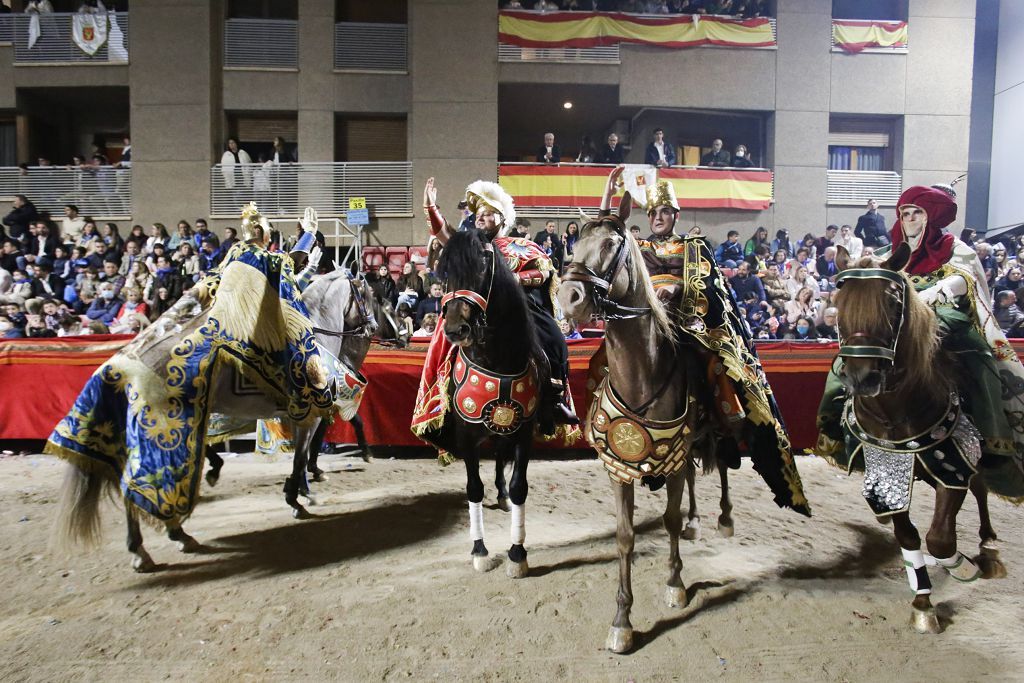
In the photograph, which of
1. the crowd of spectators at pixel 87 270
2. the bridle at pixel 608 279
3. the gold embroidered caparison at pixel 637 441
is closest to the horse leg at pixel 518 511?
the gold embroidered caparison at pixel 637 441

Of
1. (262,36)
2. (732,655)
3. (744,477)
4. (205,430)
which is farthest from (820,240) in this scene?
(262,36)

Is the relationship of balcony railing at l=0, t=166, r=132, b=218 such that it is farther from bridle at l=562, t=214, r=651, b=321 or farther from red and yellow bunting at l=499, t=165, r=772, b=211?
bridle at l=562, t=214, r=651, b=321

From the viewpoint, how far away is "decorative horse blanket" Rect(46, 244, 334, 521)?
10.5 feet

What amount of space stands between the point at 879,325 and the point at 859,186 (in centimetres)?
1424

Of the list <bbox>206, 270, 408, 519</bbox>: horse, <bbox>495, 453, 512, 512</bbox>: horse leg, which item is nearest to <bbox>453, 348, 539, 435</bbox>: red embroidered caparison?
<bbox>495, 453, 512, 512</bbox>: horse leg

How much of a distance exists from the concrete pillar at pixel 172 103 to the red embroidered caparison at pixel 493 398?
13067 millimetres

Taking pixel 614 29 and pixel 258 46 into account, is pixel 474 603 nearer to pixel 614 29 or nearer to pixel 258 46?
pixel 614 29

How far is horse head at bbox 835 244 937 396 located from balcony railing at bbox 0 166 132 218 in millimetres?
16113

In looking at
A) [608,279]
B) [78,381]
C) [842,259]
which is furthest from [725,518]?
[78,381]

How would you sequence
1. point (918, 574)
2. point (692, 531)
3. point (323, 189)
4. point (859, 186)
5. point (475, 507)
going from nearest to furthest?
1. point (918, 574)
2. point (475, 507)
3. point (692, 531)
4. point (323, 189)
5. point (859, 186)

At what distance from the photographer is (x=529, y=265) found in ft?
13.2

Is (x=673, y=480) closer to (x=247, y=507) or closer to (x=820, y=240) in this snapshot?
(x=247, y=507)

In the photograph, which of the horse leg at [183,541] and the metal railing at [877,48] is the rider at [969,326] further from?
the metal railing at [877,48]

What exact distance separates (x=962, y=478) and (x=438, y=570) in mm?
2946
